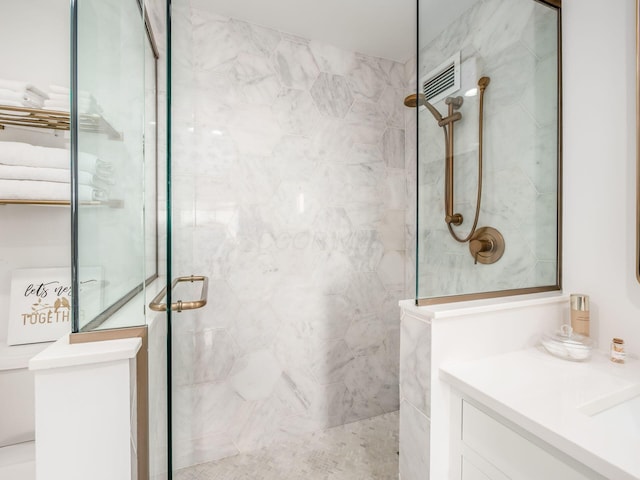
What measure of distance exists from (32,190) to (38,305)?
47cm

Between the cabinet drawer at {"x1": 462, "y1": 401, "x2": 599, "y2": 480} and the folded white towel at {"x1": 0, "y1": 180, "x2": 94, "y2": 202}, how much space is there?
4.77 feet

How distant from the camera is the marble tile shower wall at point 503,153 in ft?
3.28

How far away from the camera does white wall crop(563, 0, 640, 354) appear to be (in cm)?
95

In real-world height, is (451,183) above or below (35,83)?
below

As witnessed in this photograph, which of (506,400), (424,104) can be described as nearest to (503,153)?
(424,104)

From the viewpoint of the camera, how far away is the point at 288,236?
5.65ft

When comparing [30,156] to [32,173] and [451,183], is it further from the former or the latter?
[451,183]

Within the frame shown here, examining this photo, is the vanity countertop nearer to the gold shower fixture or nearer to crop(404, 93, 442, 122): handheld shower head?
the gold shower fixture

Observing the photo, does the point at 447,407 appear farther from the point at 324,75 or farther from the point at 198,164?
the point at 324,75

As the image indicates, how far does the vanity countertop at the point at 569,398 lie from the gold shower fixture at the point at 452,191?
34cm

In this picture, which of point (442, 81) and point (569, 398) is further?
point (442, 81)

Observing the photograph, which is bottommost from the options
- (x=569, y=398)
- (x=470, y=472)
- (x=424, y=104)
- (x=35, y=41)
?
(x=470, y=472)

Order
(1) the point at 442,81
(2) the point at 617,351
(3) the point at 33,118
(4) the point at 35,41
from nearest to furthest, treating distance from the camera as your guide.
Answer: (2) the point at 617,351, (1) the point at 442,81, (3) the point at 33,118, (4) the point at 35,41

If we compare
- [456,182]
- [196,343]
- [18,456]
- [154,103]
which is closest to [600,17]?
[456,182]
